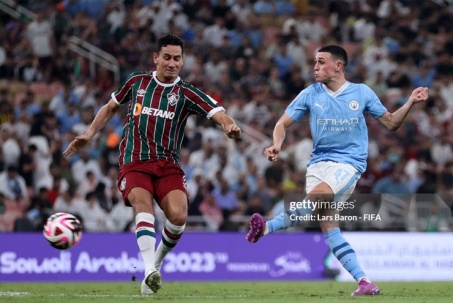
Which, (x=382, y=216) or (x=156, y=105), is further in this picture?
(x=382, y=216)

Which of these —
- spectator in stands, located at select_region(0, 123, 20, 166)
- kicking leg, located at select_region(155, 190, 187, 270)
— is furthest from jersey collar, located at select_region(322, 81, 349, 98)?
spectator in stands, located at select_region(0, 123, 20, 166)

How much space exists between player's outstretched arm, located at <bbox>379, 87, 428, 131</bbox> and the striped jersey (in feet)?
6.27

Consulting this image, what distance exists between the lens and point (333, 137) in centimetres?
1234

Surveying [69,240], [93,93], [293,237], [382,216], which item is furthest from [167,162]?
[93,93]

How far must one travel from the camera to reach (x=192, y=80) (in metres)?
25.3

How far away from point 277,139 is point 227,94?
45.0ft

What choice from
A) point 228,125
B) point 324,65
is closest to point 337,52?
point 324,65

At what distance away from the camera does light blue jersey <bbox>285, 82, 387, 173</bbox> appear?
1234cm

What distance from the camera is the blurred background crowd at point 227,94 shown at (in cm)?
2188

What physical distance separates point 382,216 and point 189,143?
4.60m

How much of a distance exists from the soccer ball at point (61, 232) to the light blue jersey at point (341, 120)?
2.85 meters

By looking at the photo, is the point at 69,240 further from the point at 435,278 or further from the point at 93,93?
the point at 93,93

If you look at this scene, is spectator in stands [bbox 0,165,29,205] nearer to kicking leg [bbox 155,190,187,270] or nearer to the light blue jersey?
kicking leg [bbox 155,190,187,270]

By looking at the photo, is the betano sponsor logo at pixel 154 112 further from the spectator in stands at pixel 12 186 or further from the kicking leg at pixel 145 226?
the spectator in stands at pixel 12 186
